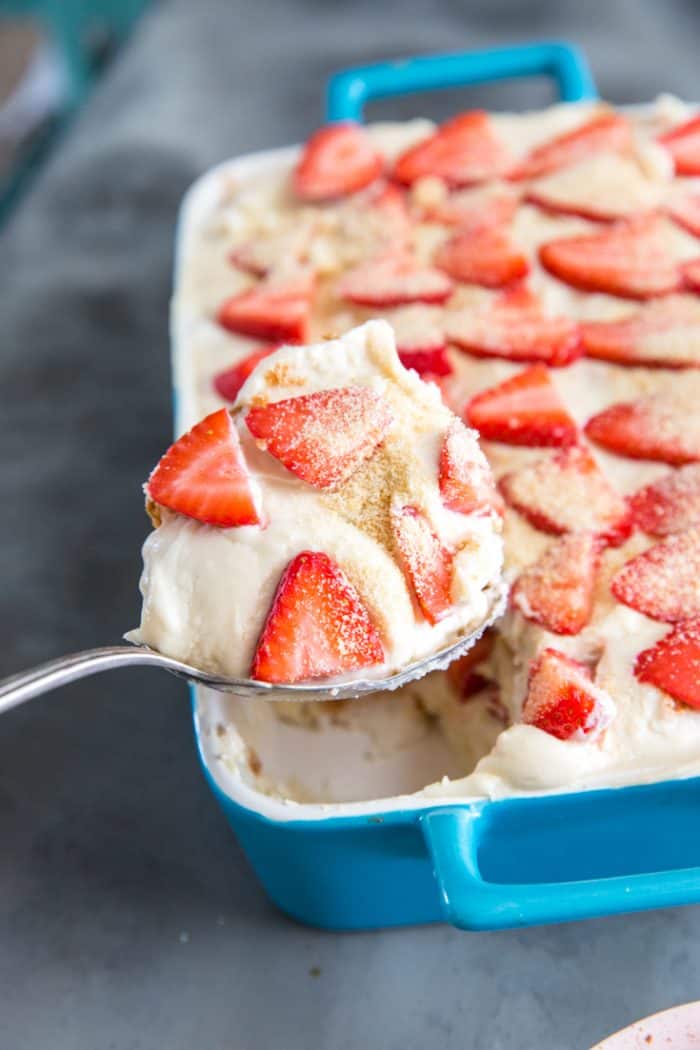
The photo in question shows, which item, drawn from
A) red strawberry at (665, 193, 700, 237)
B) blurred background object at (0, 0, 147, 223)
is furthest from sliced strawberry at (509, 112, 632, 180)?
blurred background object at (0, 0, 147, 223)

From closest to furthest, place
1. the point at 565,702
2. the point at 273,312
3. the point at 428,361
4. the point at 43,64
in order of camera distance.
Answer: the point at 565,702 < the point at 428,361 < the point at 273,312 < the point at 43,64

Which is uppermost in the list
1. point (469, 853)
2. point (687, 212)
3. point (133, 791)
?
point (687, 212)

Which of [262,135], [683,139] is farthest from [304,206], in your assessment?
[262,135]

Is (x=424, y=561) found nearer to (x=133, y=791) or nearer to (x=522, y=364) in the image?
(x=522, y=364)

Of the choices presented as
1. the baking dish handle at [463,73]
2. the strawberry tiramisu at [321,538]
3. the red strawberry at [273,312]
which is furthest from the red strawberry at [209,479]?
the baking dish handle at [463,73]

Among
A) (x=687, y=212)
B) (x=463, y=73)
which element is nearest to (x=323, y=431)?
(x=687, y=212)

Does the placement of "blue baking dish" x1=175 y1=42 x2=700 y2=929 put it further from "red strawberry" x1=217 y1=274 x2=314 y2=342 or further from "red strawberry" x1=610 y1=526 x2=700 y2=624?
"red strawberry" x1=217 y1=274 x2=314 y2=342

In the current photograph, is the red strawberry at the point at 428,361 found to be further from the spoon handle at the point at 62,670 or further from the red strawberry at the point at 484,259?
the spoon handle at the point at 62,670
